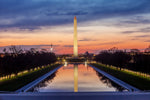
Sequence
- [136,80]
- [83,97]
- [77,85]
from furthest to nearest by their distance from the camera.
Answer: [136,80], [77,85], [83,97]

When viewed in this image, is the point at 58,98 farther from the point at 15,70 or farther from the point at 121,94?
the point at 15,70

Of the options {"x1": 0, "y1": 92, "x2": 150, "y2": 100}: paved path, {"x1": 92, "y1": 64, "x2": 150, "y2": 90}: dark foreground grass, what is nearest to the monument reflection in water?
{"x1": 92, "y1": 64, "x2": 150, "y2": 90}: dark foreground grass

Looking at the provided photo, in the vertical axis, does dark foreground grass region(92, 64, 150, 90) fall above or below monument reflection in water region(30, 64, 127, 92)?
above

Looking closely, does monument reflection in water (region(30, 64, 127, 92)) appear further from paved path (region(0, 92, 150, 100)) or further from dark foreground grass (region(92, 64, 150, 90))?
paved path (region(0, 92, 150, 100))

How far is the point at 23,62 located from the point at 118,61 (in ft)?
50.6

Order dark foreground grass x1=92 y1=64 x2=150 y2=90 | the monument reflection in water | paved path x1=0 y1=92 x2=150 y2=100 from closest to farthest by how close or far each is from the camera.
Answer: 1. paved path x1=0 y1=92 x2=150 y2=100
2. the monument reflection in water
3. dark foreground grass x1=92 y1=64 x2=150 y2=90

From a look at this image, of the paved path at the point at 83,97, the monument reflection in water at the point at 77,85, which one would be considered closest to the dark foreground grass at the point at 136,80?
the monument reflection in water at the point at 77,85

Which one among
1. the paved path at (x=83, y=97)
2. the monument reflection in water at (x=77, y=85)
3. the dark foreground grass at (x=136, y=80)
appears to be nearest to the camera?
the paved path at (x=83, y=97)

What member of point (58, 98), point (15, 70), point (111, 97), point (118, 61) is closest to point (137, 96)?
point (111, 97)

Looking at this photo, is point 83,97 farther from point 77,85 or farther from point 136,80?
point 136,80

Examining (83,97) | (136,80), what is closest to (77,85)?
(136,80)

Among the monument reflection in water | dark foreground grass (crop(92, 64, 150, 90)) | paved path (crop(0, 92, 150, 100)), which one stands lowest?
the monument reflection in water

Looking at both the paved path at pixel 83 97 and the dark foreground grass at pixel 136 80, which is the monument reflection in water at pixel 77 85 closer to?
the dark foreground grass at pixel 136 80

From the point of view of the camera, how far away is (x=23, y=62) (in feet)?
90.2
